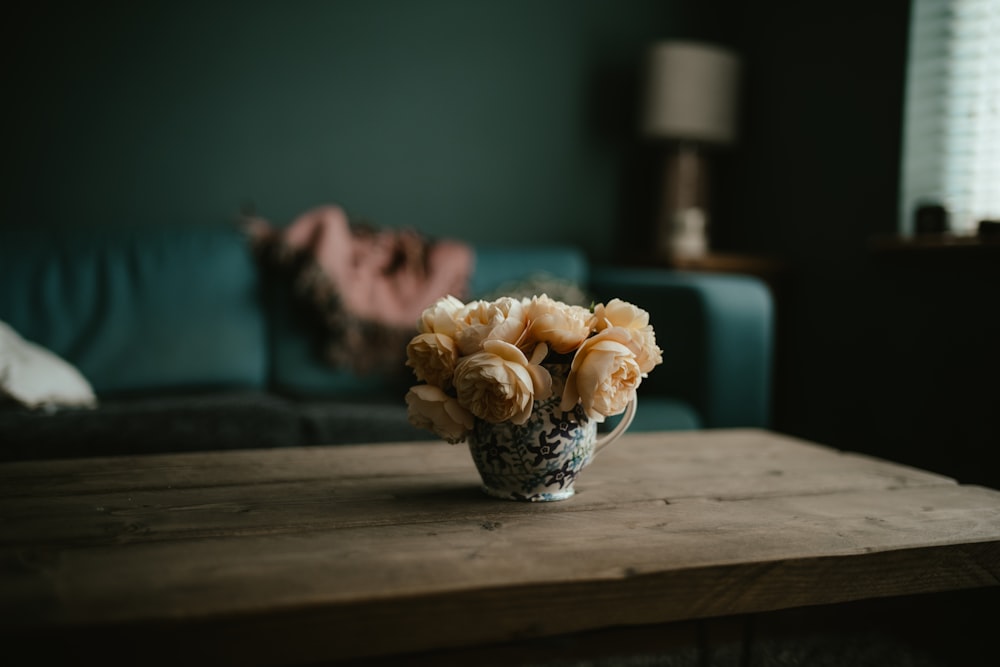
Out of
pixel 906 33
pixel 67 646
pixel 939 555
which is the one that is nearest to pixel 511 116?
pixel 906 33

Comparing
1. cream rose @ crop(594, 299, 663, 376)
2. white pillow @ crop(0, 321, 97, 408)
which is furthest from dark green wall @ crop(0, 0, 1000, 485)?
cream rose @ crop(594, 299, 663, 376)

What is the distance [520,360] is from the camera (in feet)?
2.87

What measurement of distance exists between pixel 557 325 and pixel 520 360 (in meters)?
0.06

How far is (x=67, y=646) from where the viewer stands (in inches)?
23.3

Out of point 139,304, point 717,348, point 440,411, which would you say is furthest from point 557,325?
point 139,304

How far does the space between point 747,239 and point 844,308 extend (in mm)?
613

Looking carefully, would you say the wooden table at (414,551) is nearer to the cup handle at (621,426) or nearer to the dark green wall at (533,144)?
the cup handle at (621,426)

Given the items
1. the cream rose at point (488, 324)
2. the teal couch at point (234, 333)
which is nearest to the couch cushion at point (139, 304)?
the teal couch at point (234, 333)

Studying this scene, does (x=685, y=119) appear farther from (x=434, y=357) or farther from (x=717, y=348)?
(x=434, y=357)

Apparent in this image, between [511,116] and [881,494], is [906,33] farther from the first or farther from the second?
[881,494]

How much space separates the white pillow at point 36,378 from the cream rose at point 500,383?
1272mm

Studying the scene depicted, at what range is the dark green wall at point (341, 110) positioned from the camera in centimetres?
260

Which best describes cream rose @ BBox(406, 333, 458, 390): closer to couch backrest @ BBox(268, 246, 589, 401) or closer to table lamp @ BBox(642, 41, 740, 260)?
couch backrest @ BBox(268, 246, 589, 401)

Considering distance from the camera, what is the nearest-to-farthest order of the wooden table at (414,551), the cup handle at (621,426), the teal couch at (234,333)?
the wooden table at (414,551) < the cup handle at (621,426) < the teal couch at (234,333)
